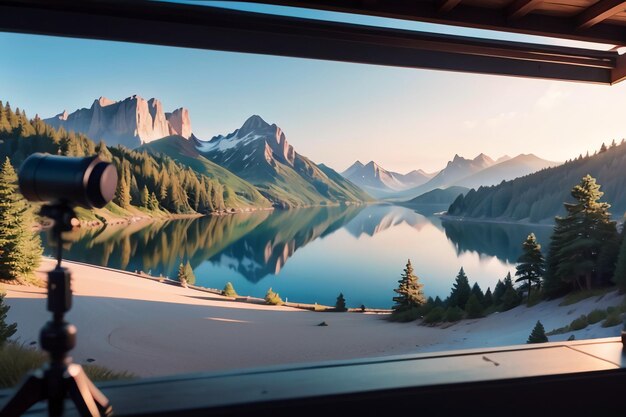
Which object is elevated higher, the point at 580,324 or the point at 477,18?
the point at 477,18

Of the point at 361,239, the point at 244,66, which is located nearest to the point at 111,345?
the point at 244,66

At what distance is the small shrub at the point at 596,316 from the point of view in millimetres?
4047

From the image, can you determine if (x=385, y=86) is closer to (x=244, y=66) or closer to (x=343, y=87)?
(x=343, y=87)

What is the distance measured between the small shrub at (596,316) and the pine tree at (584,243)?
1287mm

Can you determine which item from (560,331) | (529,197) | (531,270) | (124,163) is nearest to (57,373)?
(560,331)

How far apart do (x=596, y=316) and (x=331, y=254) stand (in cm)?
957

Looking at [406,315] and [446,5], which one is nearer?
[446,5]

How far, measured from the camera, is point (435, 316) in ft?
23.3

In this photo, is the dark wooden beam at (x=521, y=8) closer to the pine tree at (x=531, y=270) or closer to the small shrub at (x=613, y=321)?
the small shrub at (x=613, y=321)

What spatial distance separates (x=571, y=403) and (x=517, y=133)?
5.90 meters

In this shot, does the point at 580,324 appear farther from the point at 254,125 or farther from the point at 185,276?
the point at 254,125

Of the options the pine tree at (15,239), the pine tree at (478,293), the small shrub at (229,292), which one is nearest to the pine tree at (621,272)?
the pine tree at (478,293)

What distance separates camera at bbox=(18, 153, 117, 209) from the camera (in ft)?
2.47

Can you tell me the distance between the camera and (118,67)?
19.3ft
